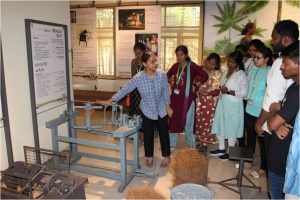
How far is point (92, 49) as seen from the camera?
5.39 meters

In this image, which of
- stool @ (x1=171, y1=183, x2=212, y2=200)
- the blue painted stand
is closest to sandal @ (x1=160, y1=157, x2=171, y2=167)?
the blue painted stand

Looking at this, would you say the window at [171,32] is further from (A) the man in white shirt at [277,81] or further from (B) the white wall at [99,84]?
(A) the man in white shirt at [277,81]

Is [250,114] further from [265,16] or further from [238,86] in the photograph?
[265,16]

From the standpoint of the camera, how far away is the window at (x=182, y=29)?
187 inches

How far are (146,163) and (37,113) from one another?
1.38 m

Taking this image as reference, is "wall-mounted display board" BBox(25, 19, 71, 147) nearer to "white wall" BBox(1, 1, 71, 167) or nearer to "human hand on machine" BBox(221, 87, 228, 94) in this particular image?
"white wall" BBox(1, 1, 71, 167)

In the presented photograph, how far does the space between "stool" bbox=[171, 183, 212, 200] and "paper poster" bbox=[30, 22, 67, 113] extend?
174 cm

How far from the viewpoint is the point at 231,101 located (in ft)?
9.95

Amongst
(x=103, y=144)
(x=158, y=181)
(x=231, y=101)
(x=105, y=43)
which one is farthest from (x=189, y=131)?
(x=105, y=43)

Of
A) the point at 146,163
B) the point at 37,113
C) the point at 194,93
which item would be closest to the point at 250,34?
the point at 194,93

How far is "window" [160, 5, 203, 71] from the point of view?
474cm

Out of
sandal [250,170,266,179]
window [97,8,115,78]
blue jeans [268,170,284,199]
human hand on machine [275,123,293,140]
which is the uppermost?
window [97,8,115,78]

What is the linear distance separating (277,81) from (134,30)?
11.9 ft

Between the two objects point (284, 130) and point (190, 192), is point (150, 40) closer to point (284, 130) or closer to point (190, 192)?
point (190, 192)
